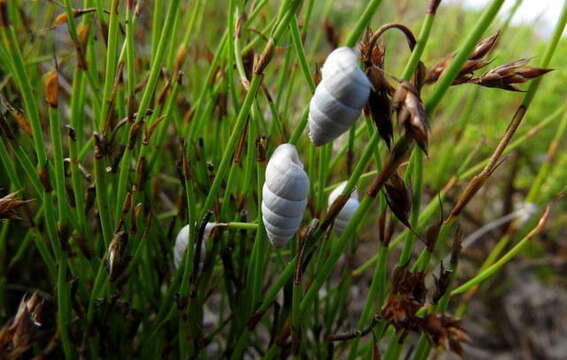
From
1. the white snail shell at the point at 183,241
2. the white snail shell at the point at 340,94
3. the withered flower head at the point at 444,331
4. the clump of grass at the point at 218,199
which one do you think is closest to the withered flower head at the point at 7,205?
the clump of grass at the point at 218,199

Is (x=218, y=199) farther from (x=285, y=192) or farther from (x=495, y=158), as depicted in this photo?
(x=495, y=158)

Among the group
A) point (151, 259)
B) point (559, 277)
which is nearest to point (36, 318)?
point (151, 259)

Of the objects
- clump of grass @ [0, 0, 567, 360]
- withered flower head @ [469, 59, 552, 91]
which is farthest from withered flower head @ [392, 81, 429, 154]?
withered flower head @ [469, 59, 552, 91]

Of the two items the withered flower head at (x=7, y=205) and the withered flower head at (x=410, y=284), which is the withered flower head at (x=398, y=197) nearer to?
the withered flower head at (x=410, y=284)

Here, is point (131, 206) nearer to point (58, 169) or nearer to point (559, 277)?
point (58, 169)

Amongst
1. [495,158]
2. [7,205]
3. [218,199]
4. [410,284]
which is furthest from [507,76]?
[7,205]
